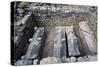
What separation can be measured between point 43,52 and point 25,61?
22 cm

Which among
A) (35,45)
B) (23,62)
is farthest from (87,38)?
(23,62)

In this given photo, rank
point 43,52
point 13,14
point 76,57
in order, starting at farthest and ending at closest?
point 76,57
point 43,52
point 13,14

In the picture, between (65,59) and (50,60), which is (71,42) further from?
(50,60)

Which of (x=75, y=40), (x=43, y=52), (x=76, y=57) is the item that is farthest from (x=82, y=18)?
(x=43, y=52)

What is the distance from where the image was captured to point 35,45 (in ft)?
6.79

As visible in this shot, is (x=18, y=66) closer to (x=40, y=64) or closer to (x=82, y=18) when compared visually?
(x=40, y=64)

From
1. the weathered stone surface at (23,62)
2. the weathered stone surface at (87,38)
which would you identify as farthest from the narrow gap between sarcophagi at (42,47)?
the weathered stone surface at (87,38)

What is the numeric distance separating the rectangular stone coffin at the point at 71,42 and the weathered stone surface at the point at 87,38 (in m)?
0.11

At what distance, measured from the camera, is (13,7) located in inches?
77.2

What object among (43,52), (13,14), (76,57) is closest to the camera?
(13,14)

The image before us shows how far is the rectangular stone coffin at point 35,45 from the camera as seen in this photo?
2043 mm

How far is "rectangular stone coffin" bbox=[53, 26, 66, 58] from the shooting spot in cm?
216

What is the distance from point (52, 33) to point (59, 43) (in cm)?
14

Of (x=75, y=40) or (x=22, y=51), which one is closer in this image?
(x=22, y=51)
